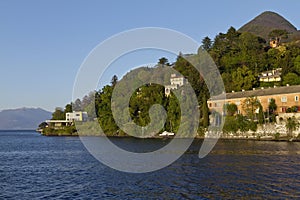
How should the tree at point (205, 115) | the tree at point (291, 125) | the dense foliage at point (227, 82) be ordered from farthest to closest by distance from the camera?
1. the tree at point (205, 115)
2. the dense foliage at point (227, 82)
3. the tree at point (291, 125)

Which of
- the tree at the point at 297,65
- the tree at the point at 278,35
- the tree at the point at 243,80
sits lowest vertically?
the tree at the point at 243,80

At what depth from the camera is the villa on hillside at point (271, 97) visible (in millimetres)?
91812

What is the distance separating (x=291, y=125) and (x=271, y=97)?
13563 millimetres

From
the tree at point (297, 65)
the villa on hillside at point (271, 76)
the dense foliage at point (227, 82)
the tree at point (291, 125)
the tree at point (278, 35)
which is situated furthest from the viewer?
the tree at point (278, 35)

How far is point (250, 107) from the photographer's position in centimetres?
9644

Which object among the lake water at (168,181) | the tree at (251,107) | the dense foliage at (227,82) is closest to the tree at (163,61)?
the dense foliage at (227,82)

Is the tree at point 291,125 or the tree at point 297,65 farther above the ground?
the tree at point 297,65

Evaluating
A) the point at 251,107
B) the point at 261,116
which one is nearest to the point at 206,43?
the point at 251,107

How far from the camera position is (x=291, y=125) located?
275 feet

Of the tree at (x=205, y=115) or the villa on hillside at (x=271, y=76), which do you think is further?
the villa on hillside at (x=271, y=76)

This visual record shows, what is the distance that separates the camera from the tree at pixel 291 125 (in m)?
83.5

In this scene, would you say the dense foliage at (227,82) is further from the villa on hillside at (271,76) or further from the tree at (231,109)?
the villa on hillside at (271,76)

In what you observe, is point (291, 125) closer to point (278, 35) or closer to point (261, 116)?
point (261, 116)

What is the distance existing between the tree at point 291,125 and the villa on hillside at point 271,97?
5984 millimetres
